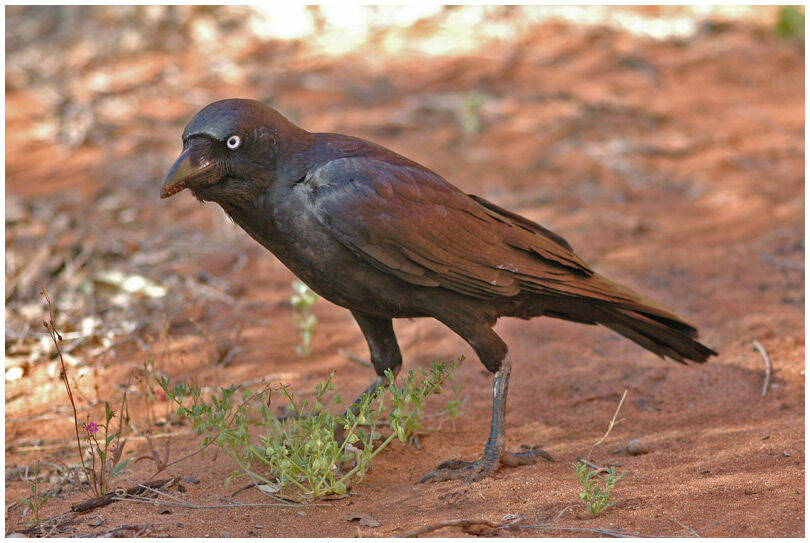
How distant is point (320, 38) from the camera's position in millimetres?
10938

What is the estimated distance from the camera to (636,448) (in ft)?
11.6

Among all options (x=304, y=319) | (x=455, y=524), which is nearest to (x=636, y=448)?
(x=455, y=524)

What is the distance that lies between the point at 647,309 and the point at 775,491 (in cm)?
108

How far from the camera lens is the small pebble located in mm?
3543

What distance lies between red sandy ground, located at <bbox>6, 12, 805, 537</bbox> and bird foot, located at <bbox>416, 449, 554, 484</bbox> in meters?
0.06

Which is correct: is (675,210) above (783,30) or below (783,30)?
below

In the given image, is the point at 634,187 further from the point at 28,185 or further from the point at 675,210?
the point at 28,185

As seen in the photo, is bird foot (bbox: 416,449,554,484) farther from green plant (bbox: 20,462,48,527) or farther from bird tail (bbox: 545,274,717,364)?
green plant (bbox: 20,462,48,527)

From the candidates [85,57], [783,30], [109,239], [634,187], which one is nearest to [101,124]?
[85,57]

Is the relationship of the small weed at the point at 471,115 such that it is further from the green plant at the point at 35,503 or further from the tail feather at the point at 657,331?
the green plant at the point at 35,503

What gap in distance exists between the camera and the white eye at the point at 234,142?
3.11 meters

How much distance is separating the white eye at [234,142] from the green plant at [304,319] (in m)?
1.27

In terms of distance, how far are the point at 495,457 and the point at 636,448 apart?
0.61 m

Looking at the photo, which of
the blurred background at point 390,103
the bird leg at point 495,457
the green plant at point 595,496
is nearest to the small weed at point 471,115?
the blurred background at point 390,103
